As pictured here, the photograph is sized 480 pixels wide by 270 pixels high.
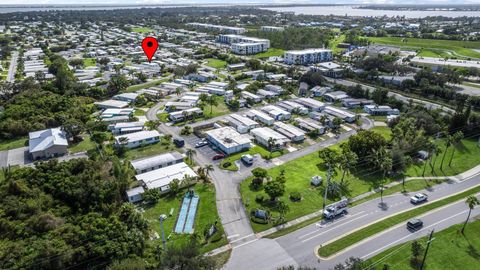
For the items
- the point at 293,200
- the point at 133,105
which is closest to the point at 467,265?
the point at 293,200

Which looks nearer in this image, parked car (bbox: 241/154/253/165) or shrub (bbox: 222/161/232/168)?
shrub (bbox: 222/161/232/168)

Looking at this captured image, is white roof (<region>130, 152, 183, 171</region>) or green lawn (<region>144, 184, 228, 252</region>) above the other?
white roof (<region>130, 152, 183, 171</region>)

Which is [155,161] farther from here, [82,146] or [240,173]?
[82,146]

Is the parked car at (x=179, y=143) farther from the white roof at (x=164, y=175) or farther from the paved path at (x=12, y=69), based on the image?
the paved path at (x=12, y=69)

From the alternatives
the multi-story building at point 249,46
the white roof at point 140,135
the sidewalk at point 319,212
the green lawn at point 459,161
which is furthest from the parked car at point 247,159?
the multi-story building at point 249,46

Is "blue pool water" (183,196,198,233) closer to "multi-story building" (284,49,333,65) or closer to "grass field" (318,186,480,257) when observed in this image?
"grass field" (318,186,480,257)

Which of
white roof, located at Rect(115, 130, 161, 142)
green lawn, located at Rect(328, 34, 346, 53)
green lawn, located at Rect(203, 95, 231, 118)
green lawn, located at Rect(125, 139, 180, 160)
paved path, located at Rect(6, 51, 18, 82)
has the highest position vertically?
green lawn, located at Rect(328, 34, 346, 53)

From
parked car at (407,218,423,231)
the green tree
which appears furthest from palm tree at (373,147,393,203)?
the green tree

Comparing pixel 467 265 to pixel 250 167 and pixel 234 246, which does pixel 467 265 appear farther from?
pixel 250 167
